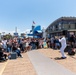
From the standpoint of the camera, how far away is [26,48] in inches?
Answer: 1105

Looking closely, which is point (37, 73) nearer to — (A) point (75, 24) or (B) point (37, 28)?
(B) point (37, 28)

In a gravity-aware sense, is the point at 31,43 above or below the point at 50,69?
above

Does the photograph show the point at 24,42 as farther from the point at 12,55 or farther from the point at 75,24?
the point at 75,24

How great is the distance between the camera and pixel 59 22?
64938mm

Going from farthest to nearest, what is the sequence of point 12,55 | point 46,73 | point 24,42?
1. point 24,42
2. point 12,55
3. point 46,73

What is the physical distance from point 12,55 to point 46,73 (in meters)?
7.78

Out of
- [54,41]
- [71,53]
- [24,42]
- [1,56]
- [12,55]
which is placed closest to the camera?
[1,56]

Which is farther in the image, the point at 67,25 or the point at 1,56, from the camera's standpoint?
the point at 67,25

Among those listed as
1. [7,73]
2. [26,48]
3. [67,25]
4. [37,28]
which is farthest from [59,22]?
[7,73]

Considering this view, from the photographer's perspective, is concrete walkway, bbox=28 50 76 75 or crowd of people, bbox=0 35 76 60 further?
crowd of people, bbox=0 35 76 60

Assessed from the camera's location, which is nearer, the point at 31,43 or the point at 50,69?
the point at 50,69

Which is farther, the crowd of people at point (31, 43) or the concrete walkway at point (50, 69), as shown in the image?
the crowd of people at point (31, 43)

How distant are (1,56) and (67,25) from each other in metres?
45.7

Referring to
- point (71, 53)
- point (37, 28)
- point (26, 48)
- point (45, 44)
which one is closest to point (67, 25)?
point (37, 28)
